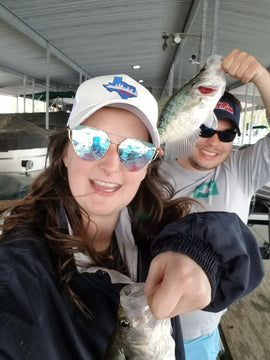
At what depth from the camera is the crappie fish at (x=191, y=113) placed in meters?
1.74

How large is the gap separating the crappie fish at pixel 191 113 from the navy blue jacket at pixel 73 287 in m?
0.92

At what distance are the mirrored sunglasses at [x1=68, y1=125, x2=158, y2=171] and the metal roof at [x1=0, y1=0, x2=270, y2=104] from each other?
2.73 metres

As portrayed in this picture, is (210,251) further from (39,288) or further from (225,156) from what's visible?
(225,156)

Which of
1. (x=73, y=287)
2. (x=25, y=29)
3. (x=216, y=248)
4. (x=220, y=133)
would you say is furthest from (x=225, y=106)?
(x=25, y=29)

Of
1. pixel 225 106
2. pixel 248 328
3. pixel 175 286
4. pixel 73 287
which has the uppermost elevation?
pixel 225 106

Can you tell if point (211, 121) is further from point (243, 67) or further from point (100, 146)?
point (100, 146)

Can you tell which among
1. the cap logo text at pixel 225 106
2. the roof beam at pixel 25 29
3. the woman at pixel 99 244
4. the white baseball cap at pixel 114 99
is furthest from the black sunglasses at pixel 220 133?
the roof beam at pixel 25 29

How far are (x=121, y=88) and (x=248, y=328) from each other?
1.84 m

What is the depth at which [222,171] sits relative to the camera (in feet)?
7.18

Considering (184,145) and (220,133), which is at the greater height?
(220,133)

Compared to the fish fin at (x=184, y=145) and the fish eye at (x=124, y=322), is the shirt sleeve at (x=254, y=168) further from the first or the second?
the fish eye at (x=124, y=322)

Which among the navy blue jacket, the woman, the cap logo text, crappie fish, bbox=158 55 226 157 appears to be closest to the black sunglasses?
the cap logo text

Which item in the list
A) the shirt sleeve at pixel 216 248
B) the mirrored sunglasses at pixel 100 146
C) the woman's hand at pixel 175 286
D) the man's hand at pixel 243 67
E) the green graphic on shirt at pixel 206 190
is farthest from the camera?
the green graphic on shirt at pixel 206 190

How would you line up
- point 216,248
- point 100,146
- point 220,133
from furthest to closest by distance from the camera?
point 220,133 → point 100,146 → point 216,248
